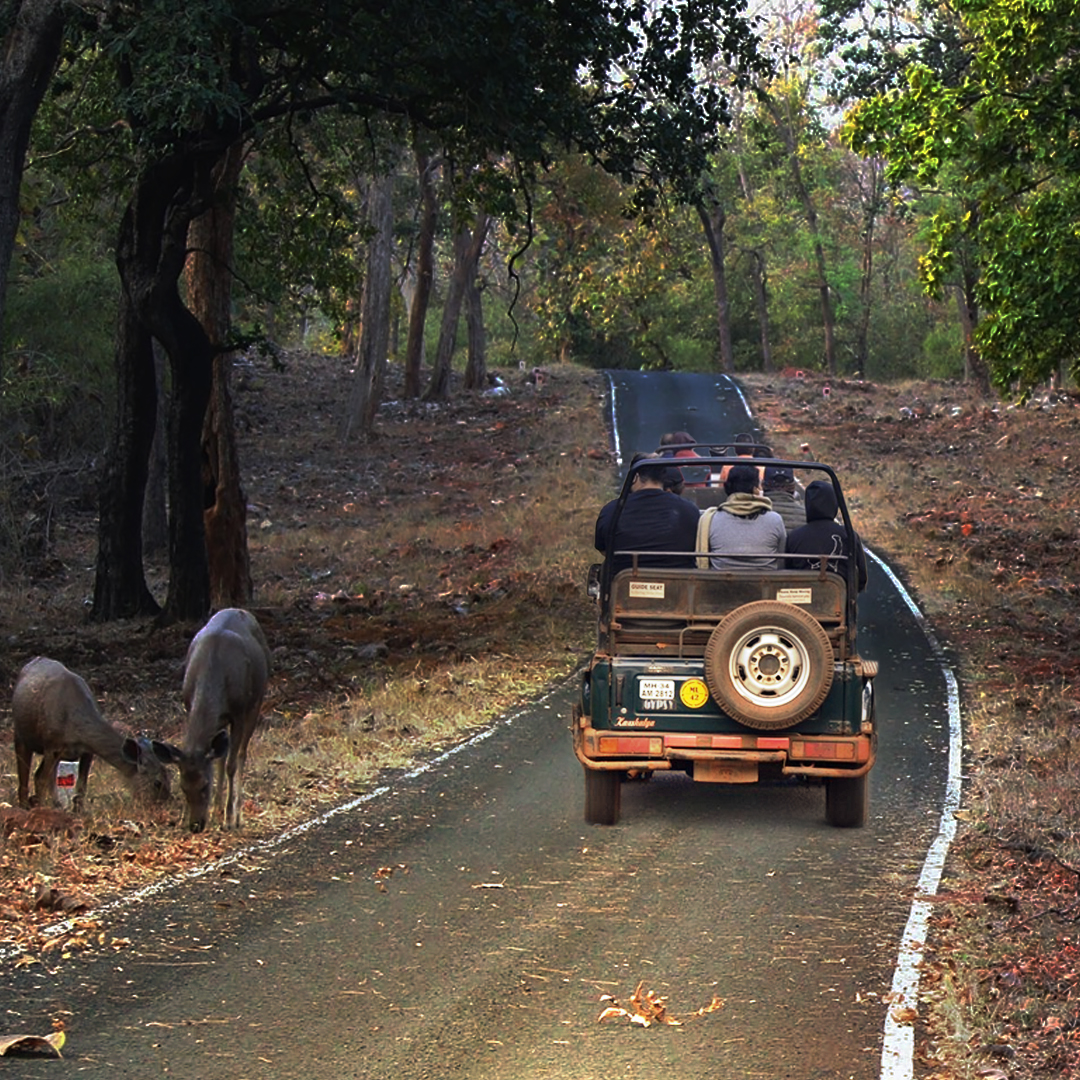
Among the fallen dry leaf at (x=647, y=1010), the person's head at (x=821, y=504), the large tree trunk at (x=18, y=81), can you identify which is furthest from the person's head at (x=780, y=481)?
the large tree trunk at (x=18, y=81)

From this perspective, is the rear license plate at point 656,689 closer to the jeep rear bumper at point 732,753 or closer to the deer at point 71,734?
the jeep rear bumper at point 732,753

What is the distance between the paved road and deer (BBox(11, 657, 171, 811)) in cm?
117

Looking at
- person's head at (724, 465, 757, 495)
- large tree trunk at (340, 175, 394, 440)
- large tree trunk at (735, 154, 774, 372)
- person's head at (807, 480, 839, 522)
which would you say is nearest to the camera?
person's head at (807, 480, 839, 522)

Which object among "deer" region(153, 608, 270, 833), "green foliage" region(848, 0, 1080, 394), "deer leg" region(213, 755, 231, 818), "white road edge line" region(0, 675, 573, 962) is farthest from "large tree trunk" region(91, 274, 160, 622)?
"deer leg" region(213, 755, 231, 818)

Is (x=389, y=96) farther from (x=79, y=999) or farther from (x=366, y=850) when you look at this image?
(x=79, y=999)

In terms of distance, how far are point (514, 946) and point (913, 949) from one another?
186 cm

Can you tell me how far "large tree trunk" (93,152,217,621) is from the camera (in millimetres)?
19156

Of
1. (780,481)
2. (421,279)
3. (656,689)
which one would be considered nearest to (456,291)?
(421,279)

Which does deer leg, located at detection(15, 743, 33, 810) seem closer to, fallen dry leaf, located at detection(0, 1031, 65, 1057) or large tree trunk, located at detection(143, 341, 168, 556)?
fallen dry leaf, located at detection(0, 1031, 65, 1057)

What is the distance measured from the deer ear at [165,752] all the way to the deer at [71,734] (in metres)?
0.50

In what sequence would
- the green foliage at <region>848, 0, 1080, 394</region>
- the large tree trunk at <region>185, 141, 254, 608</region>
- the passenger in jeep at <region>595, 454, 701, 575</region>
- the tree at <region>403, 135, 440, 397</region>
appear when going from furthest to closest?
the tree at <region>403, 135, 440, 397</region>
the large tree trunk at <region>185, 141, 254, 608</region>
the green foliage at <region>848, 0, 1080, 394</region>
the passenger in jeep at <region>595, 454, 701, 575</region>

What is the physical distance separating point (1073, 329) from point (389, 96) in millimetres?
7837

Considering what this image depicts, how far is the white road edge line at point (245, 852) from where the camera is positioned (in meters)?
7.88

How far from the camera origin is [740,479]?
37.1 ft
